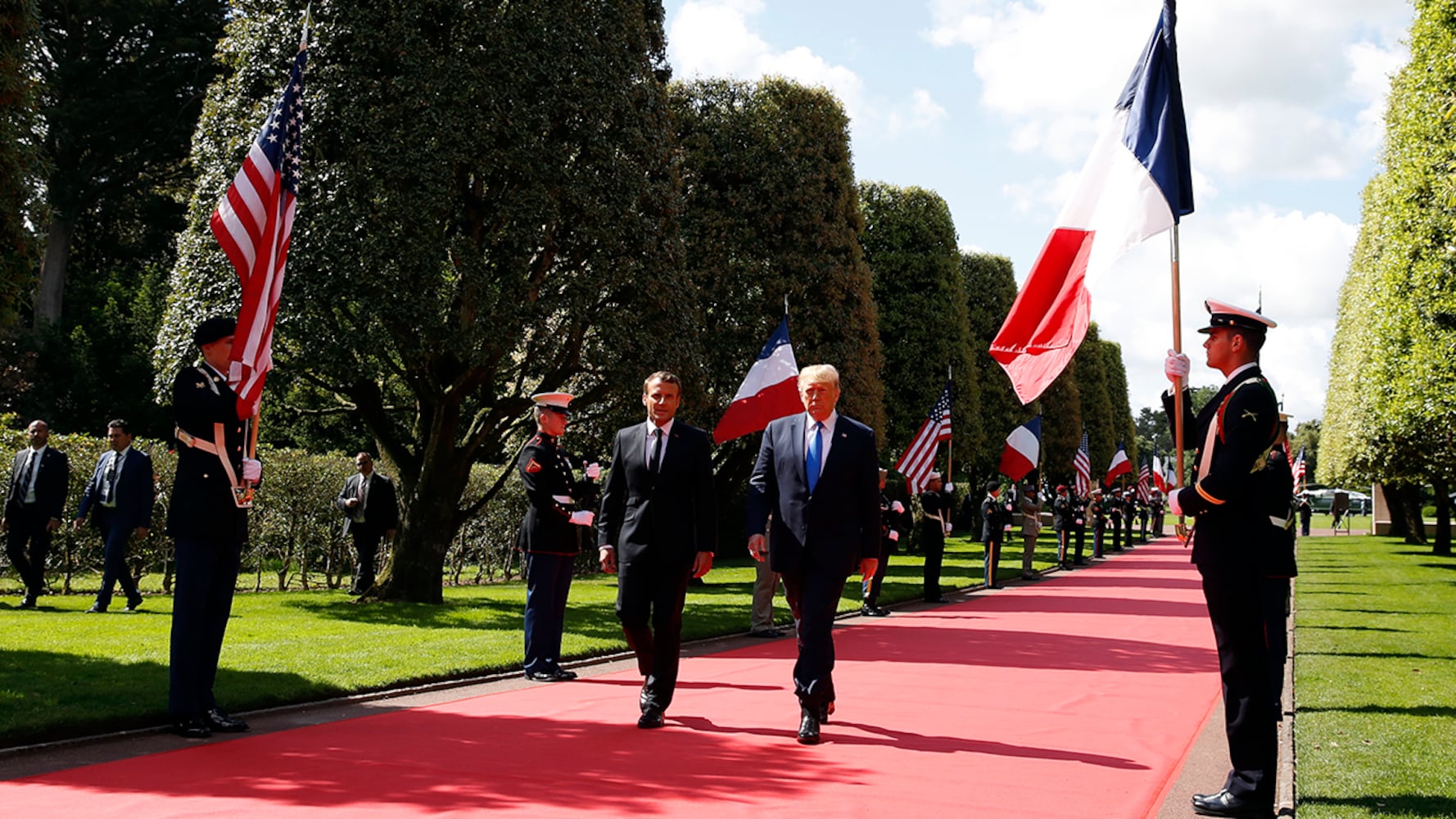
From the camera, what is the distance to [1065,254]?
8148 mm

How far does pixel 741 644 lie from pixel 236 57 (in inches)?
384

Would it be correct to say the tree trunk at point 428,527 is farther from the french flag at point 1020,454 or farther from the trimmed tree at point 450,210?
the french flag at point 1020,454

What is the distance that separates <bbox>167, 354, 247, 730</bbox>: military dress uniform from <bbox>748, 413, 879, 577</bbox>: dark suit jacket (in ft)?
10.5

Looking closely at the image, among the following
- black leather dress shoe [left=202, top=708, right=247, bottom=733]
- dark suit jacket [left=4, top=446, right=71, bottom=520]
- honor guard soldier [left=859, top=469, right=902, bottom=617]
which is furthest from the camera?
honor guard soldier [left=859, top=469, right=902, bottom=617]

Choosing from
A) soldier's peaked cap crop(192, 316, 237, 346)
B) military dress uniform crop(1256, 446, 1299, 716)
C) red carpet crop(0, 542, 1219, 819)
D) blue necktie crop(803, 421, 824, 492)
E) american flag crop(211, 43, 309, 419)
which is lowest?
red carpet crop(0, 542, 1219, 819)

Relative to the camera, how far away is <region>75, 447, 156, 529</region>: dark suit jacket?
46.0ft

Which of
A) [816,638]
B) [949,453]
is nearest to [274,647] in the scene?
[816,638]

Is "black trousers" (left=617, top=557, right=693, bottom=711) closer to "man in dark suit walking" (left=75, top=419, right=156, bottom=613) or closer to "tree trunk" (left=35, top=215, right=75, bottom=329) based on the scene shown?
"man in dark suit walking" (left=75, top=419, right=156, bottom=613)

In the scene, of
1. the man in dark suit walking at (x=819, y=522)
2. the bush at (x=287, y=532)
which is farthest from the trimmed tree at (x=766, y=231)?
the man in dark suit walking at (x=819, y=522)

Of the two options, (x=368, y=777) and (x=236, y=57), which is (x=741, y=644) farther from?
(x=236, y=57)

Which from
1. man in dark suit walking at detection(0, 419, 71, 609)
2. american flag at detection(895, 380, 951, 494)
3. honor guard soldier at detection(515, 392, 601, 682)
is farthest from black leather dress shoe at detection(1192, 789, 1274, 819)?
american flag at detection(895, 380, 951, 494)

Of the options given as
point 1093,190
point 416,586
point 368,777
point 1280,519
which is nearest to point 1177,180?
point 1093,190

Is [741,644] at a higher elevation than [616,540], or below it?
below

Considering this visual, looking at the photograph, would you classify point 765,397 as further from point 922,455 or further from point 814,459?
point 922,455
